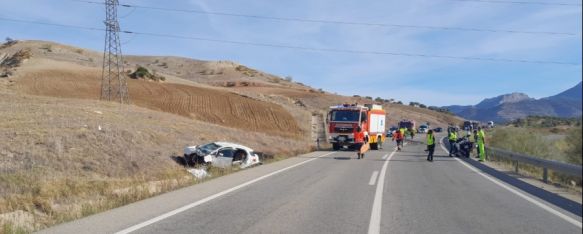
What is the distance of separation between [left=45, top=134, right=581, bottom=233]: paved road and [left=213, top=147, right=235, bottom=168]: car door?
27.0 feet

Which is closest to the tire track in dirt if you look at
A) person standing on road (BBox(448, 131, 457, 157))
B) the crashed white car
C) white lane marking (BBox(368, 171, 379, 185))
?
person standing on road (BBox(448, 131, 457, 157))

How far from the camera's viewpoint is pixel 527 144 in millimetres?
25656

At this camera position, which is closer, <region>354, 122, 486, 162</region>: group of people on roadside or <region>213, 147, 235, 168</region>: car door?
<region>213, 147, 235, 168</region>: car door

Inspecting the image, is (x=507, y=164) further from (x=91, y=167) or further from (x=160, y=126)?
(x=160, y=126)

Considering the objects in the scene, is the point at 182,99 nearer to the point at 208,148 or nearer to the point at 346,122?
the point at 346,122

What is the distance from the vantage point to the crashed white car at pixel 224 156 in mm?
23797

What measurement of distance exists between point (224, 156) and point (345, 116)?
10493 mm

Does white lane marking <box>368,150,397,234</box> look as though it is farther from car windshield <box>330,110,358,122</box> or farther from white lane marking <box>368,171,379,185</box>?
car windshield <box>330,110,358,122</box>

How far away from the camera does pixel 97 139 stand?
1033 inches

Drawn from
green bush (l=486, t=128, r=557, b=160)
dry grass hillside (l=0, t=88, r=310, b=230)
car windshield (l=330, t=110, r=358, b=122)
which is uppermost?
car windshield (l=330, t=110, r=358, b=122)

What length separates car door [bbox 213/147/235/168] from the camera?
23.9 meters

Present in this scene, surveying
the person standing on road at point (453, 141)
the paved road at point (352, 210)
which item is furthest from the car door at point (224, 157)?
the person standing on road at point (453, 141)

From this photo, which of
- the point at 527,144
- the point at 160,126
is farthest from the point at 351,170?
the point at 160,126

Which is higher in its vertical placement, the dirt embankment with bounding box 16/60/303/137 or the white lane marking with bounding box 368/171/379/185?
the dirt embankment with bounding box 16/60/303/137
